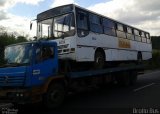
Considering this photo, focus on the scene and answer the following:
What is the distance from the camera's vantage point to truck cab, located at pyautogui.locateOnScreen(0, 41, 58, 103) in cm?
963

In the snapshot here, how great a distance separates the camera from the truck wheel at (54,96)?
1014 centimetres

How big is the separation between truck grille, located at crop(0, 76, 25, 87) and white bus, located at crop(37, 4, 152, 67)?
2.54 metres

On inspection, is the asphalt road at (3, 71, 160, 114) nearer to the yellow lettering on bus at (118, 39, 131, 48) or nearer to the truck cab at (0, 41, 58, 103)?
the truck cab at (0, 41, 58, 103)

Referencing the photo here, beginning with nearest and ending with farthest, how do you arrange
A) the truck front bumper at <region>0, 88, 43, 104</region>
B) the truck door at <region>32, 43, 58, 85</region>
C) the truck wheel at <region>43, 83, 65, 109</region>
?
the truck front bumper at <region>0, 88, 43, 104</region> → the truck door at <region>32, 43, 58, 85</region> → the truck wheel at <region>43, 83, 65, 109</region>

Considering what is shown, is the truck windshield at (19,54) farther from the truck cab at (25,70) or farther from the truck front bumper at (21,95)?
the truck front bumper at (21,95)

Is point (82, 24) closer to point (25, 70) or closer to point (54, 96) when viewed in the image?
point (54, 96)

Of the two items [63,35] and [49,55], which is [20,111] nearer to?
[49,55]

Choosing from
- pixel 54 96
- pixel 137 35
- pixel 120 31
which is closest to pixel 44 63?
pixel 54 96

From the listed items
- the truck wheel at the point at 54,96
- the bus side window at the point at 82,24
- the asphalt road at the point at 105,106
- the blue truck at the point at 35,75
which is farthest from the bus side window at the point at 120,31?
the truck wheel at the point at 54,96

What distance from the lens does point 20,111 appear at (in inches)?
414

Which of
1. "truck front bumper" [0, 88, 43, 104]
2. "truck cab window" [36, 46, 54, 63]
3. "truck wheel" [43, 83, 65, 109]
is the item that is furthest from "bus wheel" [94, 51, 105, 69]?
"truck front bumper" [0, 88, 43, 104]

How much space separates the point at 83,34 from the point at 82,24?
42 centimetres

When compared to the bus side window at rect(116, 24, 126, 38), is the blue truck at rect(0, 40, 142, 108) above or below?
below

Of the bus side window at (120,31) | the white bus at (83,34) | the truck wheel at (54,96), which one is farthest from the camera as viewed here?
the bus side window at (120,31)
